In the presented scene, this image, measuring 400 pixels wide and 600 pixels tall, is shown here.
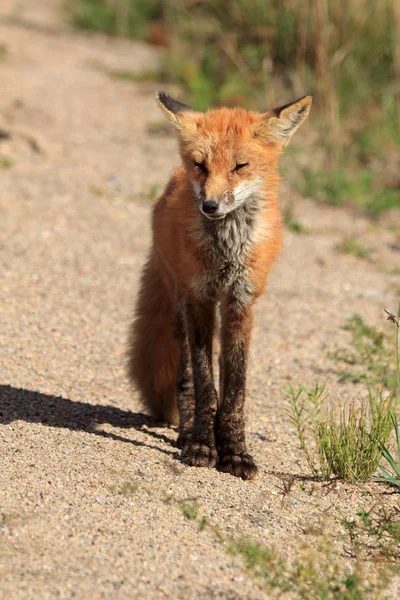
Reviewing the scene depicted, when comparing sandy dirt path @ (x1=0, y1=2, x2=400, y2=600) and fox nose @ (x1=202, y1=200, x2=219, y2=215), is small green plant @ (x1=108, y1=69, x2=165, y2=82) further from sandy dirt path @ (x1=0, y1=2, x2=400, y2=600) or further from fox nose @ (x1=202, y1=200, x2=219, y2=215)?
fox nose @ (x1=202, y1=200, x2=219, y2=215)

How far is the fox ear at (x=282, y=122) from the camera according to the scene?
4.84m

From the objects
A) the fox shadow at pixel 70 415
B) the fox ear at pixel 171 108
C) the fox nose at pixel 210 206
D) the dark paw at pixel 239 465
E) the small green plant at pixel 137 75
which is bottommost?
the fox shadow at pixel 70 415

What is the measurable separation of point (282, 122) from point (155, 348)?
65.3 inches

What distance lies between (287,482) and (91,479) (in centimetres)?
113

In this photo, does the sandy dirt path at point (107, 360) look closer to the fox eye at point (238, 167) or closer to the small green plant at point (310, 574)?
the small green plant at point (310, 574)

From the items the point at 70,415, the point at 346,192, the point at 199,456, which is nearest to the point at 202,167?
the point at 199,456

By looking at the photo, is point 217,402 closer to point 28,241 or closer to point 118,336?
point 118,336

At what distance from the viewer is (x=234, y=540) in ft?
12.9

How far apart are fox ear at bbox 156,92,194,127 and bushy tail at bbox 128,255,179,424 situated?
40.2 inches

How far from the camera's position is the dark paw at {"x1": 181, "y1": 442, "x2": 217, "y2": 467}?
4910mm

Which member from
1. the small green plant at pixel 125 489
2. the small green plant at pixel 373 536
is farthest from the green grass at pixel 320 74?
the small green plant at pixel 125 489

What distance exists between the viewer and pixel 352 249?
31.4ft

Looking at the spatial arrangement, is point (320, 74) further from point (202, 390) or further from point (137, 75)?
point (202, 390)

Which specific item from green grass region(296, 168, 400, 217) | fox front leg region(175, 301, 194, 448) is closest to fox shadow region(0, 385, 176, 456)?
fox front leg region(175, 301, 194, 448)
